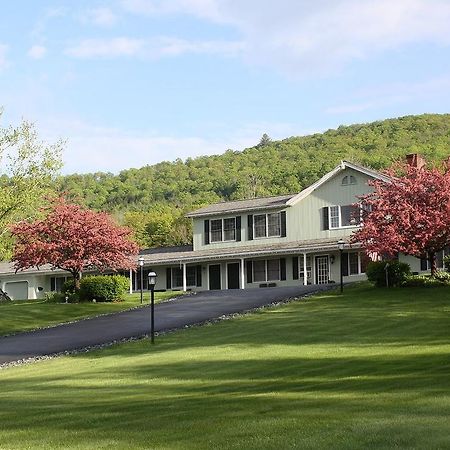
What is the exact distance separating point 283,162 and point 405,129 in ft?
40.7

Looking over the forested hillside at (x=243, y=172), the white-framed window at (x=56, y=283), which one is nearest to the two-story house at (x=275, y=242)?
the white-framed window at (x=56, y=283)

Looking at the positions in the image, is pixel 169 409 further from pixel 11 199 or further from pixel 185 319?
pixel 11 199

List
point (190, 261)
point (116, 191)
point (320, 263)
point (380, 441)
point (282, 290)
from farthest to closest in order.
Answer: point (116, 191) → point (190, 261) → point (320, 263) → point (282, 290) → point (380, 441)

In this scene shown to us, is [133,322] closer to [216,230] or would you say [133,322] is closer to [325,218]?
[325,218]

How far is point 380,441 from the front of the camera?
7871 mm

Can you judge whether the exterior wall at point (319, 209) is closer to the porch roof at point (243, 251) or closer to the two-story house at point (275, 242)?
the two-story house at point (275, 242)

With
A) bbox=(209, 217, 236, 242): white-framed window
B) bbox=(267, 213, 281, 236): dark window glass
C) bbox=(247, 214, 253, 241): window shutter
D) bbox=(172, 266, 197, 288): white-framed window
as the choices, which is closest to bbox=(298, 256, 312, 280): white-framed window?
bbox=(267, 213, 281, 236): dark window glass

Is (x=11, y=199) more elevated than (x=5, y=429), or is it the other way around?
(x=11, y=199)

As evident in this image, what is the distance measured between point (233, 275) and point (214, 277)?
1380 mm

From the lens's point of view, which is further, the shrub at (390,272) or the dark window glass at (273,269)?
the dark window glass at (273,269)

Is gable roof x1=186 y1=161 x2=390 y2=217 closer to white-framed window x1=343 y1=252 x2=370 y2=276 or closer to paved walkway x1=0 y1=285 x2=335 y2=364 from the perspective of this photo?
white-framed window x1=343 y1=252 x2=370 y2=276

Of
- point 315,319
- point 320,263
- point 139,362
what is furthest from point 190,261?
point 139,362

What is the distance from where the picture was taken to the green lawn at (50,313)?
106ft

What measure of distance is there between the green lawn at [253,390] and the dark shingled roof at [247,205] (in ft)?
66.3
